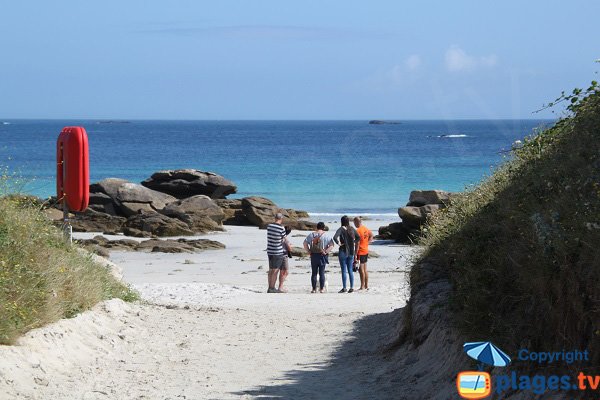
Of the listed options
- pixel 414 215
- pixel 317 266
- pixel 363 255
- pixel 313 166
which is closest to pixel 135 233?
pixel 414 215

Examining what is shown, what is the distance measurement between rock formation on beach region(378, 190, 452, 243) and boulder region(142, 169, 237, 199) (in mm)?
11381

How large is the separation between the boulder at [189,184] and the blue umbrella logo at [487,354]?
105ft

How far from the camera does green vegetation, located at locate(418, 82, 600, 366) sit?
6062 millimetres

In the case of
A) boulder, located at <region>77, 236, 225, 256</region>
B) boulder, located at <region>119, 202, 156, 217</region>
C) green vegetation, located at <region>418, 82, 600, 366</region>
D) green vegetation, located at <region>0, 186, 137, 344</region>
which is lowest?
boulder, located at <region>77, 236, 225, 256</region>

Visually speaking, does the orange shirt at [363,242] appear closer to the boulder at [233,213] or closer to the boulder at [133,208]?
the boulder at [233,213]

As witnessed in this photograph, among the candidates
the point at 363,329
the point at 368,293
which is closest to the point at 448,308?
the point at 363,329

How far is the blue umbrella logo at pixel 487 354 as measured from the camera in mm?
6533

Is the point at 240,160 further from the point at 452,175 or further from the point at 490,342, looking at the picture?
the point at 490,342

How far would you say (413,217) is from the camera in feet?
91.0

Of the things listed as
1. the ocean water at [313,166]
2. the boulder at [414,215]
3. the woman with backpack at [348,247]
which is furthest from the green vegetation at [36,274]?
the ocean water at [313,166]

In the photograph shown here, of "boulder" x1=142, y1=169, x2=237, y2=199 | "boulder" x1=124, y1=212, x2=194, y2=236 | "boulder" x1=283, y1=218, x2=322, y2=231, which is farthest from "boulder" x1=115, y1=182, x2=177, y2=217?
"boulder" x1=283, y1=218, x2=322, y2=231

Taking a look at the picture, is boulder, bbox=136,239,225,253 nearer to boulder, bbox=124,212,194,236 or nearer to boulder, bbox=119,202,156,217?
boulder, bbox=124,212,194,236

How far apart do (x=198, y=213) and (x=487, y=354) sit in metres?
25.7

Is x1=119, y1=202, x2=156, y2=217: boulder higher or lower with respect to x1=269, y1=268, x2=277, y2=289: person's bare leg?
lower
